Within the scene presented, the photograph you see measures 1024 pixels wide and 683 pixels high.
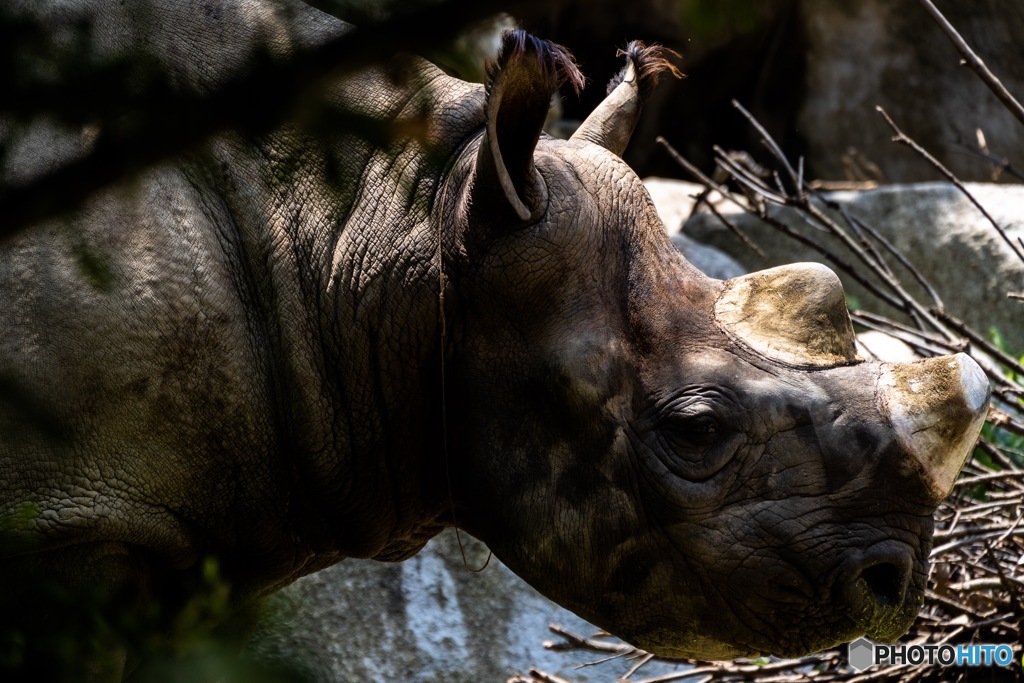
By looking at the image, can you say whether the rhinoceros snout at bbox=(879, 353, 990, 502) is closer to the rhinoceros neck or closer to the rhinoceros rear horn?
the rhinoceros rear horn

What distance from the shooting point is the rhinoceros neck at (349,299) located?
287cm

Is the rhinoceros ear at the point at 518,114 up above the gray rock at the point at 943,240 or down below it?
above

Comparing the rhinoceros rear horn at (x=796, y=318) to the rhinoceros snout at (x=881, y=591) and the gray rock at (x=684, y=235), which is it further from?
the gray rock at (x=684, y=235)

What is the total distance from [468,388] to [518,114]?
2.15ft

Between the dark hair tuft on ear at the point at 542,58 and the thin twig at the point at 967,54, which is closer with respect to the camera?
the dark hair tuft on ear at the point at 542,58

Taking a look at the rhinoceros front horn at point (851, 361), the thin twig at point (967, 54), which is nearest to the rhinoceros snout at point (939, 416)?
the rhinoceros front horn at point (851, 361)

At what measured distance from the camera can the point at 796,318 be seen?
2.83 meters

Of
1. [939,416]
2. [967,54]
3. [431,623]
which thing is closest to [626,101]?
[967,54]

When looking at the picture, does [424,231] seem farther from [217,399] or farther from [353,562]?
[353,562]

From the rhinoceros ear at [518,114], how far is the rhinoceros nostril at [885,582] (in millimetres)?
1111

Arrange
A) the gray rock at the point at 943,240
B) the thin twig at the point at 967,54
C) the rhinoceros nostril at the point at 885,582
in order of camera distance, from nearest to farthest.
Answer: the rhinoceros nostril at the point at 885,582 → the thin twig at the point at 967,54 → the gray rock at the point at 943,240

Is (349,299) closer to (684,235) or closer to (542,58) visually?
(542,58)

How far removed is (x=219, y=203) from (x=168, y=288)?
0.96ft

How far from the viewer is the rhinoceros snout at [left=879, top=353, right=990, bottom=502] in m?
2.65
